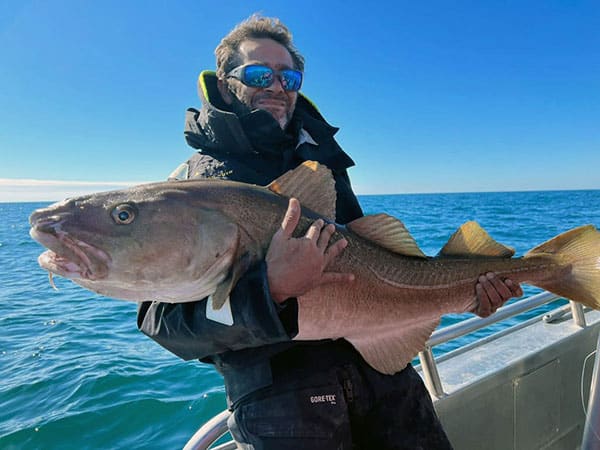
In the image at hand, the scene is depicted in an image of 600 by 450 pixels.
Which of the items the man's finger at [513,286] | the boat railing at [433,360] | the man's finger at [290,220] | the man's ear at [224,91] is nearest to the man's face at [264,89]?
the man's ear at [224,91]

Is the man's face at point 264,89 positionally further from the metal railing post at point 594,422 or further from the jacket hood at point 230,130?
the metal railing post at point 594,422

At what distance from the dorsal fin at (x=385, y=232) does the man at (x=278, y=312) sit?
262 millimetres

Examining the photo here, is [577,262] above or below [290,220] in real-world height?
below

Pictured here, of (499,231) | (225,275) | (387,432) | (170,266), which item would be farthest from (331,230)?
(499,231)

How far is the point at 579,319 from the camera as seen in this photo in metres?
4.35

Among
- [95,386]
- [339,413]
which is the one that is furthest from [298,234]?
[95,386]

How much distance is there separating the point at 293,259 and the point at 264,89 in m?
1.33

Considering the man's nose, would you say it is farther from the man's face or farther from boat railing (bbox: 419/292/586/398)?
boat railing (bbox: 419/292/586/398)

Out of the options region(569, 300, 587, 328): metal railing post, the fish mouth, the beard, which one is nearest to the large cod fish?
the fish mouth

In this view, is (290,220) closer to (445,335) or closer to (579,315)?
(445,335)

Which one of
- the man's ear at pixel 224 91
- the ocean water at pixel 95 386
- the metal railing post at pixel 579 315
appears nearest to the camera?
the man's ear at pixel 224 91

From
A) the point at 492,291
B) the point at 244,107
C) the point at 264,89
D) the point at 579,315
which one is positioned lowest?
the point at 579,315

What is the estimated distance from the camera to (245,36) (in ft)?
9.42

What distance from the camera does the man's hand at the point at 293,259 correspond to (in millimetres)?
1844
